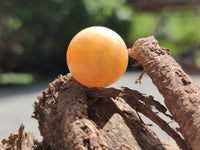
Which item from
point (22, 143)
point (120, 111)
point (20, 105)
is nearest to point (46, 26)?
point (20, 105)

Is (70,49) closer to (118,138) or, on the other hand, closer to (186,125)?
(118,138)

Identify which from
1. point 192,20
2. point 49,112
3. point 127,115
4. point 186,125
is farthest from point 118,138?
point 192,20

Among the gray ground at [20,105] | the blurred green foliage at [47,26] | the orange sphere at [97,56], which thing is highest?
the blurred green foliage at [47,26]

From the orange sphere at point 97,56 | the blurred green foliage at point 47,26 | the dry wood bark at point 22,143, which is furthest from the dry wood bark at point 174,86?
the blurred green foliage at point 47,26

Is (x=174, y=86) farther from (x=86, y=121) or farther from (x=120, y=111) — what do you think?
(x=86, y=121)

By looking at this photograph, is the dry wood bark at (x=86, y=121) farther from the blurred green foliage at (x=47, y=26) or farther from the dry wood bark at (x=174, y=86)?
the blurred green foliage at (x=47, y=26)
